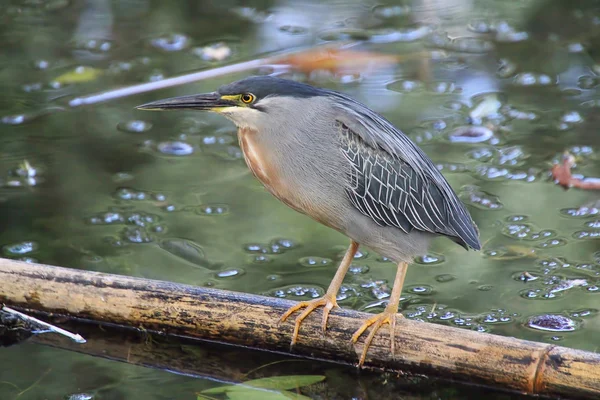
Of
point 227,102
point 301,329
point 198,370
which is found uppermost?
point 227,102

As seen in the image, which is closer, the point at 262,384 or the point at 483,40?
the point at 262,384

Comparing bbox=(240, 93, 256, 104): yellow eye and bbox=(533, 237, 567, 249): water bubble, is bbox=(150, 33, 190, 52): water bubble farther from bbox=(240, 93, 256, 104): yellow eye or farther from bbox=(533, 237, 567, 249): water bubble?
bbox=(240, 93, 256, 104): yellow eye

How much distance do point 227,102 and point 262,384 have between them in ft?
3.81

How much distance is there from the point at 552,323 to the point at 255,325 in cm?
138

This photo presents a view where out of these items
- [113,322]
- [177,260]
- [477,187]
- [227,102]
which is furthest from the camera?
[477,187]

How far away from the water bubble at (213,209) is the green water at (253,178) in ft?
0.04

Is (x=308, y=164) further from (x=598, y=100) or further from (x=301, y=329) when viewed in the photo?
(x=598, y=100)

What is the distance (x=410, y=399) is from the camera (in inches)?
140

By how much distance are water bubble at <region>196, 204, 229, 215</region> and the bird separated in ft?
4.87

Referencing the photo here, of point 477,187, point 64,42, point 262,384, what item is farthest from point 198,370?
point 64,42

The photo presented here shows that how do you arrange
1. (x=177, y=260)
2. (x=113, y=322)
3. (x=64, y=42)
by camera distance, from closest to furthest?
(x=113, y=322)
(x=177, y=260)
(x=64, y=42)

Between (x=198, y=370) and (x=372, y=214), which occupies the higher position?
(x=372, y=214)

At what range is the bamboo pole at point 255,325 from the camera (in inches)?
129

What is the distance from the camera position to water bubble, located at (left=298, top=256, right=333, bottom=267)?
15.2ft
